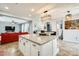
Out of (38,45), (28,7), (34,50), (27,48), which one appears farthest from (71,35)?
(28,7)

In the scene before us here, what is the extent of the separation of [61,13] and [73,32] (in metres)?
0.49

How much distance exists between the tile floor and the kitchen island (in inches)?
3.8

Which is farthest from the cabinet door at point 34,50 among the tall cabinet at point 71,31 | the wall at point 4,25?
the tall cabinet at point 71,31

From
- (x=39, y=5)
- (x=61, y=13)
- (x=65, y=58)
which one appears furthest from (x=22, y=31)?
(x=65, y=58)

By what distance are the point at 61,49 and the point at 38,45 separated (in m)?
0.51

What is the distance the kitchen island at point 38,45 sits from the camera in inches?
79.4

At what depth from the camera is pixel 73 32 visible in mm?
2131

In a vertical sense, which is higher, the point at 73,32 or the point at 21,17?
the point at 21,17

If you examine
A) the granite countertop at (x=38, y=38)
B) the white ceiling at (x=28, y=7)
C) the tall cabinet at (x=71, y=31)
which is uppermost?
the white ceiling at (x=28, y=7)

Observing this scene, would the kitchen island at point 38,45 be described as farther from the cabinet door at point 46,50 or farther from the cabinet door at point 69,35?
the cabinet door at point 69,35

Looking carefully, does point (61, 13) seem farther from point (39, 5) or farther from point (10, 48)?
point (10, 48)

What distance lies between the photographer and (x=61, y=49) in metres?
2.11

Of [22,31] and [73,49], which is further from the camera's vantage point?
[22,31]

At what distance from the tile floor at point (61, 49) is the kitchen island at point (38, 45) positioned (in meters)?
0.10
